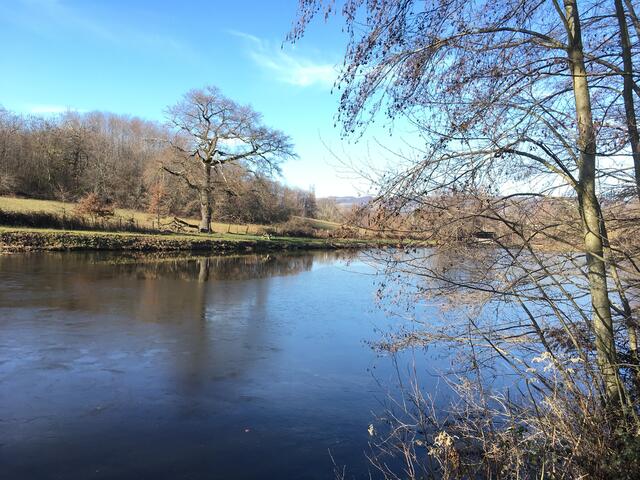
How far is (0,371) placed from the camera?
677 centimetres

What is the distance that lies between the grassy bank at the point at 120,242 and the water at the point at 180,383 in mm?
8347

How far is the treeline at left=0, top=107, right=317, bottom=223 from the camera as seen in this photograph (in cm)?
3141

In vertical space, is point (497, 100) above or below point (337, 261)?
above

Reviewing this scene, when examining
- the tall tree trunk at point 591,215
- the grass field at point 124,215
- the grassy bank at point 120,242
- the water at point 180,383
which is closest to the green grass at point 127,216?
the grass field at point 124,215

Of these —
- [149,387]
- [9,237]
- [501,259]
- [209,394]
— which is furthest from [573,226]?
[9,237]

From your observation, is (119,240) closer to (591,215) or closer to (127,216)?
(127,216)

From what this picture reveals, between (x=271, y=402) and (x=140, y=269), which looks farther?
(x=140, y=269)

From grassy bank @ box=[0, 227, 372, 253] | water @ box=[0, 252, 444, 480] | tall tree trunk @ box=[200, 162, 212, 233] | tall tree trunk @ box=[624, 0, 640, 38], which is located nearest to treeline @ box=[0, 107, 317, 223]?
tall tree trunk @ box=[200, 162, 212, 233]

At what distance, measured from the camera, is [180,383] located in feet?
22.3

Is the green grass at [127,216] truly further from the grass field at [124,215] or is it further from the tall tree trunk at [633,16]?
the tall tree trunk at [633,16]

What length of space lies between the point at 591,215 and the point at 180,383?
217 inches

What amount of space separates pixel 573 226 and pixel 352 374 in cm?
425

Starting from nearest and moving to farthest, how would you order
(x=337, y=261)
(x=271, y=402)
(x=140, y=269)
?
(x=271, y=402), (x=140, y=269), (x=337, y=261)

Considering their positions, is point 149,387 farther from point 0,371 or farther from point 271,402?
point 0,371
